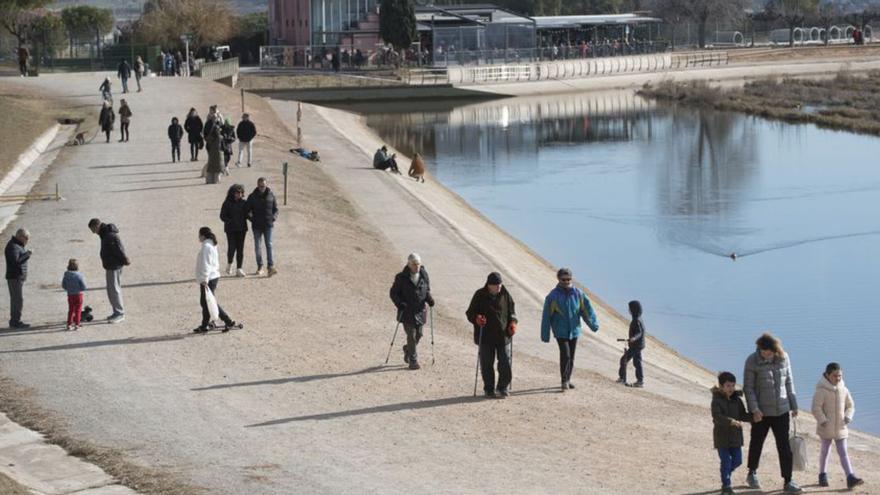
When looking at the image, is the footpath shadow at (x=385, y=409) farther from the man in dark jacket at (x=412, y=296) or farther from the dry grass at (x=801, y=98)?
the dry grass at (x=801, y=98)

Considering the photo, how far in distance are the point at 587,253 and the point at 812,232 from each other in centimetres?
676

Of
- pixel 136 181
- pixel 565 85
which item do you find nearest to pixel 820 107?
pixel 565 85

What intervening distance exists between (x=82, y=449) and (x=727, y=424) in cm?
633

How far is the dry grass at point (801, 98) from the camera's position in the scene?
68.4 m

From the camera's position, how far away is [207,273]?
62.7 feet

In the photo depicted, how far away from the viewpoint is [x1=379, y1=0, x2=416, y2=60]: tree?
8600 cm

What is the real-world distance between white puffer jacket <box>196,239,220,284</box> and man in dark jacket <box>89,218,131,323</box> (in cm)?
133

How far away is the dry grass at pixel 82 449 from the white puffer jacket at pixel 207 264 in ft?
10.0

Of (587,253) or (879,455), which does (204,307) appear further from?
(587,253)

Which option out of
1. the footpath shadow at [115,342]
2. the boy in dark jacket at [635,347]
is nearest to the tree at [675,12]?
the boy in dark jacket at [635,347]

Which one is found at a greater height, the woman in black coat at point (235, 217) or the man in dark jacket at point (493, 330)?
the woman in black coat at point (235, 217)

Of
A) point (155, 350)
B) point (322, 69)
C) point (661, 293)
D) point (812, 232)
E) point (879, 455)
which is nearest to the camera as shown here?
point (879, 455)

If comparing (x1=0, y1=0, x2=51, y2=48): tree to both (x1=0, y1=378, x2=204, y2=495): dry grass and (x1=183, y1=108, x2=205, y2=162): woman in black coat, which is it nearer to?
(x1=183, y1=108, x2=205, y2=162): woman in black coat

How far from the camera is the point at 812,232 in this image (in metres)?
37.8
